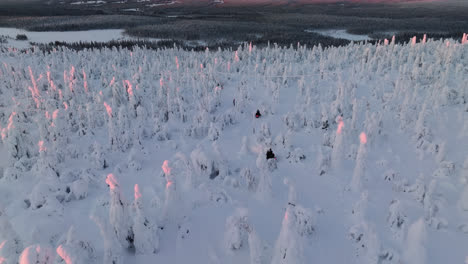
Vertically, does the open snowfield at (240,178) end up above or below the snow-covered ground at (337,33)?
below

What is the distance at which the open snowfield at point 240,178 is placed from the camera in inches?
195

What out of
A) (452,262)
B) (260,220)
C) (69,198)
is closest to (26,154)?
(69,198)

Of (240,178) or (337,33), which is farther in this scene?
(337,33)

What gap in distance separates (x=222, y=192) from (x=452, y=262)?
189 inches

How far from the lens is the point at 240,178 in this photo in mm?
7355

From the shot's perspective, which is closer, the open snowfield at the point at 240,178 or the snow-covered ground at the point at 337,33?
the open snowfield at the point at 240,178

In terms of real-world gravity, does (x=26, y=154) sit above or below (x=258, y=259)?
above

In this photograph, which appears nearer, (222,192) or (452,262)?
(452,262)

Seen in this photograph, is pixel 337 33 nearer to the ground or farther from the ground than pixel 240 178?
farther from the ground

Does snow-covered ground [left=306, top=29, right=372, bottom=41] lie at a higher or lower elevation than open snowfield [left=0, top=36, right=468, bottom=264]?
higher

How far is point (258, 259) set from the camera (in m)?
4.54

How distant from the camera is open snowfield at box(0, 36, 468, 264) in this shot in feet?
16.3

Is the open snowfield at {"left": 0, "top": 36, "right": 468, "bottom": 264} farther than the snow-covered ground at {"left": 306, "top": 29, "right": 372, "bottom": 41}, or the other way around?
the snow-covered ground at {"left": 306, "top": 29, "right": 372, "bottom": 41}

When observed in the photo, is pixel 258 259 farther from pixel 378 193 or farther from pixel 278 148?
pixel 278 148
